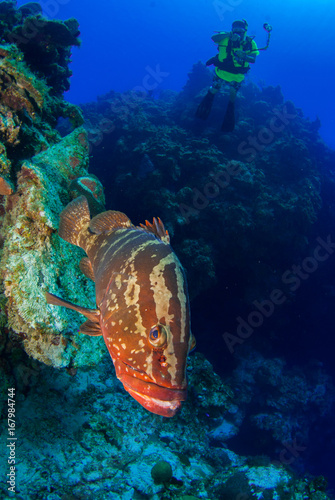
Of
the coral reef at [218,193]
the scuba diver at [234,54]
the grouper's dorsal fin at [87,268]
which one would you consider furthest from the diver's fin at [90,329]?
the scuba diver at [234,54]

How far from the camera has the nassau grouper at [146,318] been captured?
1689 mm

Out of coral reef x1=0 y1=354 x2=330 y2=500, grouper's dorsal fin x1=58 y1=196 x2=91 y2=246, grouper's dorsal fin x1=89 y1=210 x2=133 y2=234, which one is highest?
grouper's dorsal fin x1=89 y1=210 x2=133 y2=234

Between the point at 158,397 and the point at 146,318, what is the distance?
0.51 m

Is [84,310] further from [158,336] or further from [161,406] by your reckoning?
[161,406]

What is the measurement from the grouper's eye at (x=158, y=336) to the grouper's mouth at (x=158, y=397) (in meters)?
0.25

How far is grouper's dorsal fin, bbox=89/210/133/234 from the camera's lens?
2998mm

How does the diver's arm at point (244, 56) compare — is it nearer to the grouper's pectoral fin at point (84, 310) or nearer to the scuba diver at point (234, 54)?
the scuba diver at point (234, 54)

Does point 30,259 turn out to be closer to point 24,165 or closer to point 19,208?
point 19,208

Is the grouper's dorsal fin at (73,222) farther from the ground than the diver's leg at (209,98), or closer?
closer

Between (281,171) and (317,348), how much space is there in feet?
26.6

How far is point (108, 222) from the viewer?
9.96ft

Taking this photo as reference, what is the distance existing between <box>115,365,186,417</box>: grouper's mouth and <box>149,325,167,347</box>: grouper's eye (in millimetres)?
252

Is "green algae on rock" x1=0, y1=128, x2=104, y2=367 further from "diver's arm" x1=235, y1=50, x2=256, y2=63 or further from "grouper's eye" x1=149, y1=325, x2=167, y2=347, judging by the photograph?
"diver's arm" x1=235, y1=50, x2=256, y2=63

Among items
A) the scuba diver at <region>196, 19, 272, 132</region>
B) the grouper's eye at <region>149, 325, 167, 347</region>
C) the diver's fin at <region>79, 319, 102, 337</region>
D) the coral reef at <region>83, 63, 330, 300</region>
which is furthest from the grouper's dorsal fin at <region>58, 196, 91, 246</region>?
the scuba diver at <region>196, 19, 272, 132</region>
